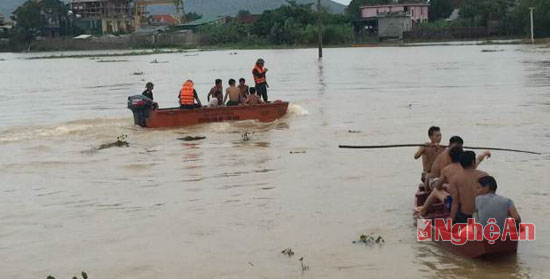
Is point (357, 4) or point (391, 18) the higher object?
point (357, 4)

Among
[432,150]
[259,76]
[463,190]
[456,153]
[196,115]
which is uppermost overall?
[259,76]

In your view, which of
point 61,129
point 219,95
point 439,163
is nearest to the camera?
point 439,163

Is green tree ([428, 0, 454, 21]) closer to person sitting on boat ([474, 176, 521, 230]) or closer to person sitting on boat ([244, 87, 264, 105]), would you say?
person sitting on boat ([244, 87, 264, 105])

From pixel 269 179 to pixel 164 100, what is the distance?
64.6ft

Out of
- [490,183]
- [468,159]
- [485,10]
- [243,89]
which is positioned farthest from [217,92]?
[485,10]

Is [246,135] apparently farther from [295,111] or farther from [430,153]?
[430,153]

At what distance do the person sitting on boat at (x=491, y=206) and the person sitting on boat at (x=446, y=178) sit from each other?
0.88 meters

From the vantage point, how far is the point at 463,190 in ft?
29.9

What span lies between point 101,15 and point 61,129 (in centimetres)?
13251

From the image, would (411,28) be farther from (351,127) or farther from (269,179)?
(269,179)

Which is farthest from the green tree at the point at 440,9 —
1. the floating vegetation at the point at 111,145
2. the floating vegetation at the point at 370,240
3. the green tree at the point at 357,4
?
the floating vegetation at the point at 370,240

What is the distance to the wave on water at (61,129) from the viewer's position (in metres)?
22.2

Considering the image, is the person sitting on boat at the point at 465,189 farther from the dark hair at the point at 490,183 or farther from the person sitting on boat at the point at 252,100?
the person sitting on boat at the point at 252,100

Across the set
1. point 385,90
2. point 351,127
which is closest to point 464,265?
point 351,127
